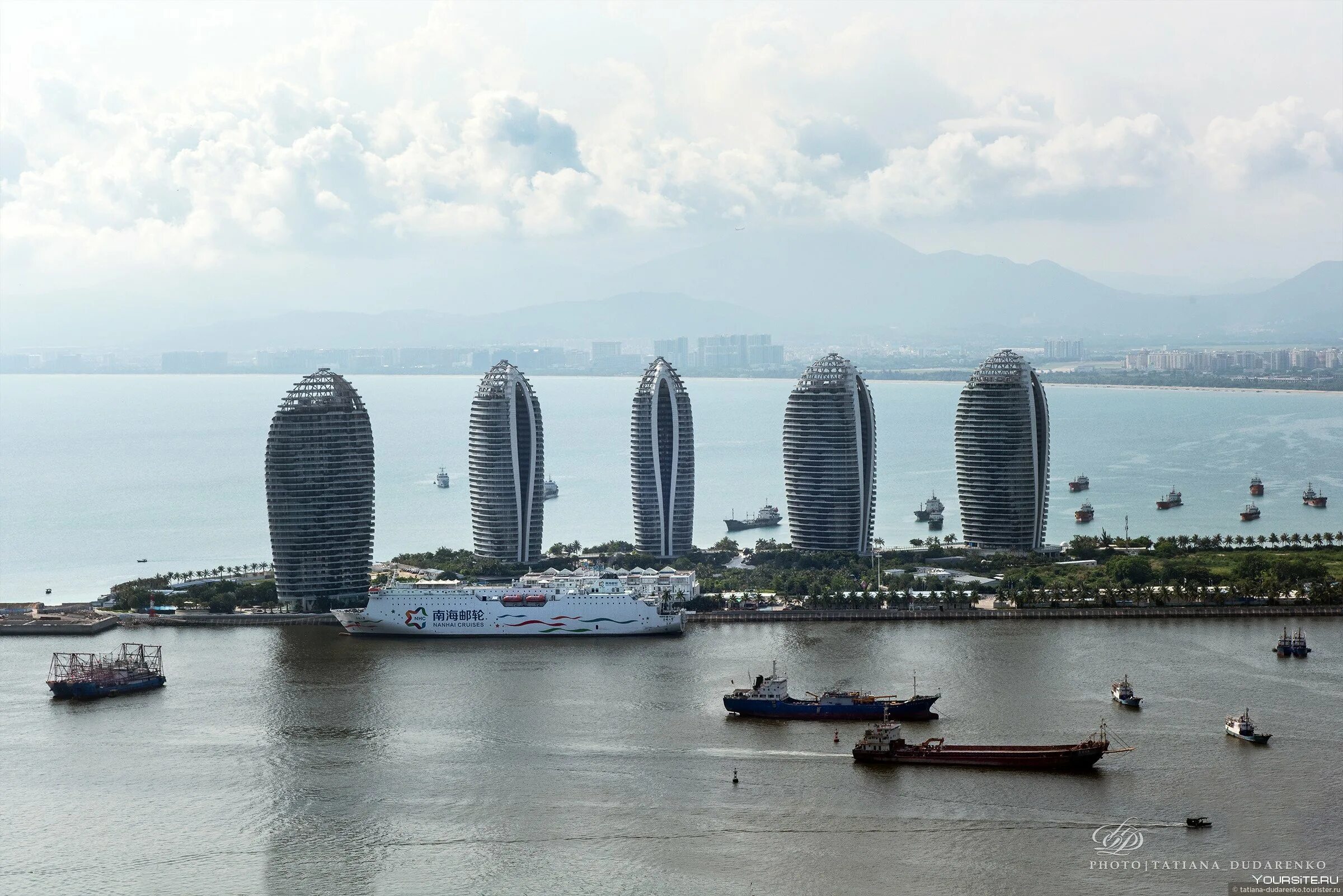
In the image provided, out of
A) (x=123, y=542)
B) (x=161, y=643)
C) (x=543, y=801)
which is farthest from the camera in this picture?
(x=123, y=542)

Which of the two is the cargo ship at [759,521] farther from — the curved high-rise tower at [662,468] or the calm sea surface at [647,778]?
the calm sea surface at [647,778]

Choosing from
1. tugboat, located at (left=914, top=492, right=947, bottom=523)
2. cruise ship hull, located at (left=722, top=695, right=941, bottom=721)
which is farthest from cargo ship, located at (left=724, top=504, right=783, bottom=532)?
cruise ship hull, located at (left=722, top=695, right=941, bottom=721)

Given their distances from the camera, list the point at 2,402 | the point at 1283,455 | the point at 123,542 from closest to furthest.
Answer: the point at 123,542 < the point at 1283,455 < the point at 2,402

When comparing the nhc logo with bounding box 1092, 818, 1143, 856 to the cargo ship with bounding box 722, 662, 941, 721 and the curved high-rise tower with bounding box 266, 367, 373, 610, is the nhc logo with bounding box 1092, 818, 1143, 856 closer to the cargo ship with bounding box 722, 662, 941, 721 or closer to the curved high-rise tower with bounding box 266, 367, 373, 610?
the cargo ship with bounding box 722, 662, 941, 721

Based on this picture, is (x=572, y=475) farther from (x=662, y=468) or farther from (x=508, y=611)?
(x=508, y=611)

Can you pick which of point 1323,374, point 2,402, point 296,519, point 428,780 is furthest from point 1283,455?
point 2,402

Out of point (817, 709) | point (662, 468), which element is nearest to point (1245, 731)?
point (817, 709)

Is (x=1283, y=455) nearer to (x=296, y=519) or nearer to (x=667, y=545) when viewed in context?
(x=667, y=545)
